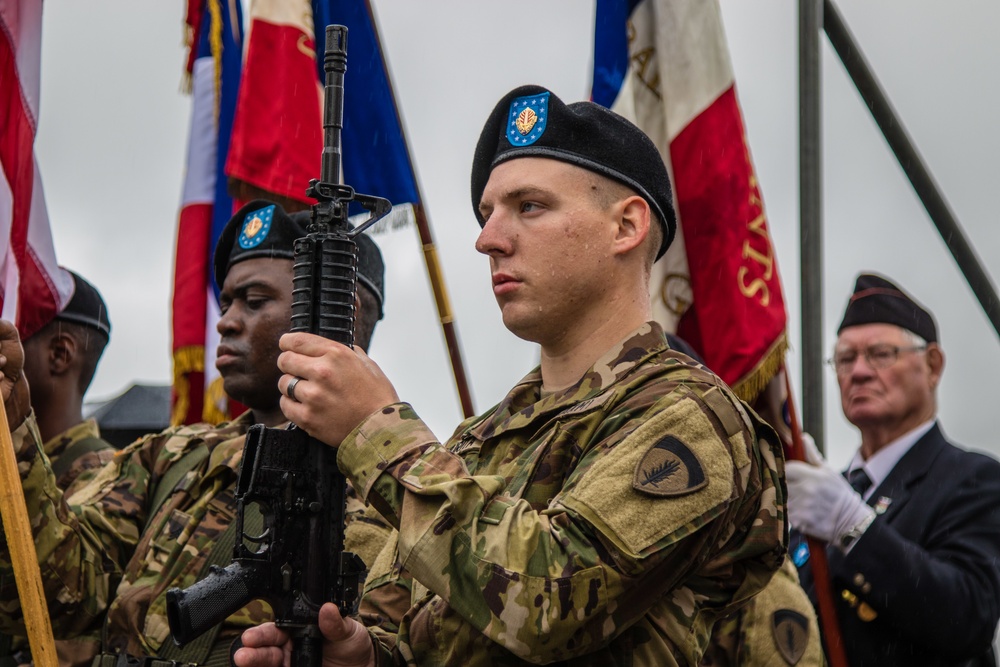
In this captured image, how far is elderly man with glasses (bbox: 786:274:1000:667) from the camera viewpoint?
4562mm

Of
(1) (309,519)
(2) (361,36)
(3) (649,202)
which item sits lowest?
(1) (309,519)

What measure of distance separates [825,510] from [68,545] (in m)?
2.90

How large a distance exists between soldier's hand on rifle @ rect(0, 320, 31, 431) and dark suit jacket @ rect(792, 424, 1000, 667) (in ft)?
10.3

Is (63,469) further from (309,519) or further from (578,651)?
(578,651)

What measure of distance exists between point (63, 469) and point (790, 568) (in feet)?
11.8

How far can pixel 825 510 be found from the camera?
4.76m

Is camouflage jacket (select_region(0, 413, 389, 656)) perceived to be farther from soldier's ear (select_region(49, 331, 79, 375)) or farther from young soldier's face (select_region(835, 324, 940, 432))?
young soldier's face (select_region(835, 324, 940, 432))

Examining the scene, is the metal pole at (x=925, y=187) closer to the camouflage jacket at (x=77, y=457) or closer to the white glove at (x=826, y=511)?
the white glove at (x=826, y=511)

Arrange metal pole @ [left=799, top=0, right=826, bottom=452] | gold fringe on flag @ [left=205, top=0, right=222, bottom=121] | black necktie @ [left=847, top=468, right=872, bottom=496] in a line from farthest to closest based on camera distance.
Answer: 1. gold fringe on flag @ [left=205, top=0, right=222, bottom=121]
2. black necktie @ [left=847, top=468, right=872, bottom=496]
3. metal pole @ [left=799, top=0, right=826, bottom=452]

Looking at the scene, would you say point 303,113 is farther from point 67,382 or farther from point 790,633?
point 790,633

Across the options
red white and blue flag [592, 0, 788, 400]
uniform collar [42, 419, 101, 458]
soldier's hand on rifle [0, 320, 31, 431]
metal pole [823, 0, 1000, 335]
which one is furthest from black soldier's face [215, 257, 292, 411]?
metal pole [823, 0, 1000, 335]

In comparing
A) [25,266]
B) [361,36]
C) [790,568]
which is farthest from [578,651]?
[361,36]

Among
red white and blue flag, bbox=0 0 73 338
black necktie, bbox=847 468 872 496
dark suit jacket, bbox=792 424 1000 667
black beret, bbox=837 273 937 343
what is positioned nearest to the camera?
dark suit jacket, bbox=792 424 1000 667

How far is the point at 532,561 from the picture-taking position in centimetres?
235
